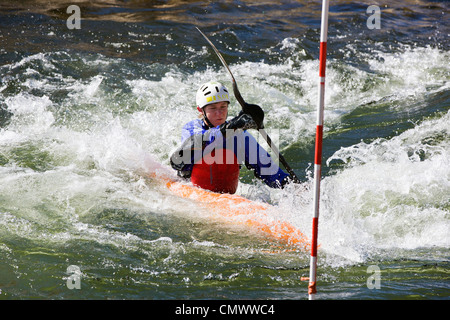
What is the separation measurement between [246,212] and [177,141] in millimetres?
2812

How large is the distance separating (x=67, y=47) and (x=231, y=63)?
315 centimetres

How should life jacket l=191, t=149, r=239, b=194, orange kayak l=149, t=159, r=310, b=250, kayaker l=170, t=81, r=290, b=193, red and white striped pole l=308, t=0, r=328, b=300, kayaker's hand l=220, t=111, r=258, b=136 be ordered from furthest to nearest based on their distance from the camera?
life jacket l=191, t=149, r=239, b=194 → kayaker l=170, t=81, r=290, b=193 → kayaker's hand l=220, t=111, r=258, b=136 → orange kayak l=149, t=159, r=310, b=250 → red and white striped pole l=308, t=0, r=328, b=300

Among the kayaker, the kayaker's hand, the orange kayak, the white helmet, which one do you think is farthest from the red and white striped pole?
the white helmet

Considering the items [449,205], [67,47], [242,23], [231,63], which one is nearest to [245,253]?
[449,205]

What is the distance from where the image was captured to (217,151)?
5180 mm

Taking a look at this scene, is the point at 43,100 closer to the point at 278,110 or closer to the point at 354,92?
the point at 278,110

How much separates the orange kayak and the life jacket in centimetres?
13

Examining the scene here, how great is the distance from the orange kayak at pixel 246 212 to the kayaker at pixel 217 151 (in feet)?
0.63

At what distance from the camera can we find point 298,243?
175 inches

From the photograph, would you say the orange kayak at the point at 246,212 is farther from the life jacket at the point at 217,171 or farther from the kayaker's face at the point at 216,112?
the kayaker's face at the point at 216,112

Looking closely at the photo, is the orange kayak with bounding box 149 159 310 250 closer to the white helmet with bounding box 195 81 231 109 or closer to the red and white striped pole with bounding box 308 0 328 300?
the white helmet with bounding box 195 81 231 109

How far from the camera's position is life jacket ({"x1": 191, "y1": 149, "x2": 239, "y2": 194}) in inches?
205

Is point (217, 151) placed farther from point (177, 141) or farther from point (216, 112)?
point (177, 141)

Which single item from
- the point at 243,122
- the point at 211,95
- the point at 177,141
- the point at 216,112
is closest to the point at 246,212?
the point at 243,122
